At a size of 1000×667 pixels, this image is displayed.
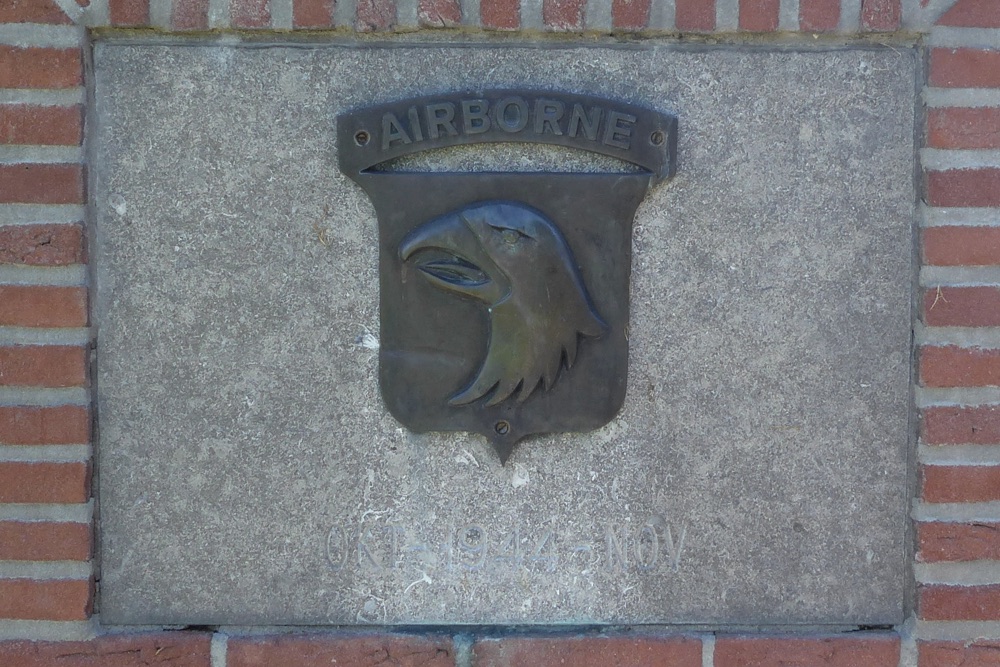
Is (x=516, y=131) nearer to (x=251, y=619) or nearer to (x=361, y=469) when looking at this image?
(x=361, y=469)

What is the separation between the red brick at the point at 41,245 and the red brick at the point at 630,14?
3.63ft

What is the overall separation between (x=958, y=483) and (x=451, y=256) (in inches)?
43.3

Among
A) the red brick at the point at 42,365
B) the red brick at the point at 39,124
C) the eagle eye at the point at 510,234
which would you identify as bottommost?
the red brick at the point at 42,365

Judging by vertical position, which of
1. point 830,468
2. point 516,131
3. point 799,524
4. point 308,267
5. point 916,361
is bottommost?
point 799,524

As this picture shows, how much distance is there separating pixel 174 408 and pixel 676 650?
1.11 metres

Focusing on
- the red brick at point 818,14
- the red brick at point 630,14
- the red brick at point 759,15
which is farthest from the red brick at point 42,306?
the red brick at point 818,14

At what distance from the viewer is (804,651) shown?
179 centimetres

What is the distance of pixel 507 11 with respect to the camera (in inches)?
66.7

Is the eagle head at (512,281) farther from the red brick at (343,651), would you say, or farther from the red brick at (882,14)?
the red brick at (882,14)

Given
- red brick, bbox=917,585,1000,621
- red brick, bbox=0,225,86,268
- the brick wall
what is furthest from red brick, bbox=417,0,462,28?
red brick, bbox=917,585,1000,621

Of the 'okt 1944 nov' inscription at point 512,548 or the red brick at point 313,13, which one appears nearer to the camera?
the red brick at point 313,13

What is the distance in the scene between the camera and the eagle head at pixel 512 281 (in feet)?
5.61

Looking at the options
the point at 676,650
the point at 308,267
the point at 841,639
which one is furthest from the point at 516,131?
the point at 841,639

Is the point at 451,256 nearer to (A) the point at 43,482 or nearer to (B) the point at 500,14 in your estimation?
(B) the point at 500,14
